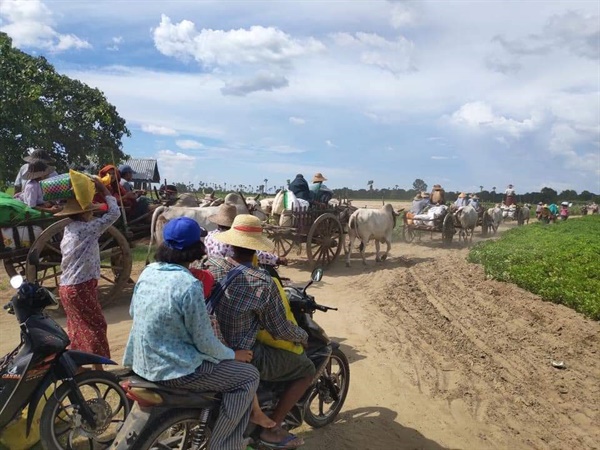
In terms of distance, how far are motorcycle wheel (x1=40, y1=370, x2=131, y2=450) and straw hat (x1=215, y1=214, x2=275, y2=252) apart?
5.14 feet

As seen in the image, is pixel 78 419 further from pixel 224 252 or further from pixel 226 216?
pixel 226 216

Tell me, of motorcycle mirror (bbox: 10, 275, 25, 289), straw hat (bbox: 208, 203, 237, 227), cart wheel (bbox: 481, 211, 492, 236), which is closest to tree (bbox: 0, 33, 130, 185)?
straw hat (bbox: 208, 203, 237, 227)

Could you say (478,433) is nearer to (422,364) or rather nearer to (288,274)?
(422,364)

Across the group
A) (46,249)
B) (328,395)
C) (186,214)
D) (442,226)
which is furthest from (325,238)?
(328,395)

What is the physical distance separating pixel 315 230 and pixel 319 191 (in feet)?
4.10

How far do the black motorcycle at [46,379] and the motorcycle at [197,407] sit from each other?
30.9 inches

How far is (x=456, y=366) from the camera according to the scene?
20.5ft

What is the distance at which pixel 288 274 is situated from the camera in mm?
11867

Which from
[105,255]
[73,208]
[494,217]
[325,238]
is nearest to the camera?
[73,208]

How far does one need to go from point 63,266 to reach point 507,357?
18.7ft

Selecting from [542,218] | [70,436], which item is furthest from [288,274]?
[542,218]

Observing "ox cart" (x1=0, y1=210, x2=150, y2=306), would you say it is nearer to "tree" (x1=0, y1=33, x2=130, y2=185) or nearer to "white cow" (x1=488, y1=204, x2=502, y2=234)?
"tree" (x1=0, y1=33, x2=130, y2=185)

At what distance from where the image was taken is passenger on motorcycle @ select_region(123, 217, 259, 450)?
287cm

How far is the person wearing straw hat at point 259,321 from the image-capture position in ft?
11.0
